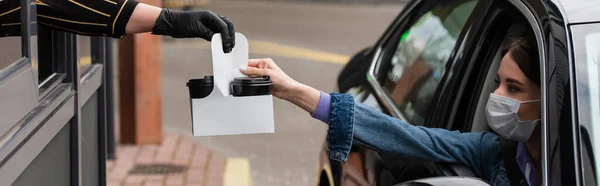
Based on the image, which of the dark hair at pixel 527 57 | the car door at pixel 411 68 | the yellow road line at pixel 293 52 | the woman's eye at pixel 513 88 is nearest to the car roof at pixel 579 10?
the dark hair at pixel 527 57

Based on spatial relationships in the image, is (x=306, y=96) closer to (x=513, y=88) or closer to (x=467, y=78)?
(x=513, y=88)

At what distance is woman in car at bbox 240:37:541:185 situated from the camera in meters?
2.72

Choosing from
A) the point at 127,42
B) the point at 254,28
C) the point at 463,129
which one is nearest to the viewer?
the point at 463,129

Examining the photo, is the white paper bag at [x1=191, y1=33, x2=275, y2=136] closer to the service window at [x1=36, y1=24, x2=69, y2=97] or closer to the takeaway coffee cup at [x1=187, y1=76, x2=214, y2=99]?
the takeaway coffee cup at [x1=187, y1=76, x2=214, y2=99]

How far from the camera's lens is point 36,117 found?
2.74 meters

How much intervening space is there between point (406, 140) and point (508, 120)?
0.33 meters

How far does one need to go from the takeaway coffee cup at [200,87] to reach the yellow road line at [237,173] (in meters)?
3.73

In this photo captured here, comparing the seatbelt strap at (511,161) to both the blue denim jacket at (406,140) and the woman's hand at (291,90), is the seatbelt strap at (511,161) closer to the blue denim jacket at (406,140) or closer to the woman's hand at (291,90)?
the blue denim jacket at (406,140)

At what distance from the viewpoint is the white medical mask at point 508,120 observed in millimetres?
2715

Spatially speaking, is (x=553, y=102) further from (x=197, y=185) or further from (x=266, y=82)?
(x=197, y=185)

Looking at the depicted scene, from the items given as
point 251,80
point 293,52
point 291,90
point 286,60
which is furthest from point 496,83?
point 293,52

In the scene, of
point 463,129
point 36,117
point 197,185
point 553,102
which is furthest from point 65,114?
point 197,185

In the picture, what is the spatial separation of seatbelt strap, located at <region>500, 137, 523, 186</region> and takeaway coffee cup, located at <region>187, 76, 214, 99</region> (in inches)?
37.6

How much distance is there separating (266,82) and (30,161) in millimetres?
710
